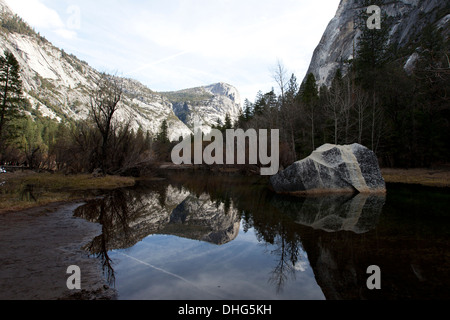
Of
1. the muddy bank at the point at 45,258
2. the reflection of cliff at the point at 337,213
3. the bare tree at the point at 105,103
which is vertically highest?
the bare tree at the point at 105,103

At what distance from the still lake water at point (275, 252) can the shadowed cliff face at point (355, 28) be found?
53065 mm

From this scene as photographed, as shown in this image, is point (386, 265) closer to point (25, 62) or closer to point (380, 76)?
point (380, 76)

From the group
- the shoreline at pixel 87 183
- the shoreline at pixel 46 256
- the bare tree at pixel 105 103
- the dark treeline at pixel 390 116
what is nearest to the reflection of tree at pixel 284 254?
the shoreline at pixel 46 256

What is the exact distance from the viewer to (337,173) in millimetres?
15695

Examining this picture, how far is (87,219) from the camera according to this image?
879 cm

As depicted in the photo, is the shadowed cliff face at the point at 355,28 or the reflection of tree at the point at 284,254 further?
the shadowed cliff face at the point at 355,28

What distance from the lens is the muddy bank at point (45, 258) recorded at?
147 inches

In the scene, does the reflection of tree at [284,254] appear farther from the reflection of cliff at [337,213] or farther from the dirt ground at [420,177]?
the dirt ground at [420,177]

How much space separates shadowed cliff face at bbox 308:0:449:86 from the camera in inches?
2260

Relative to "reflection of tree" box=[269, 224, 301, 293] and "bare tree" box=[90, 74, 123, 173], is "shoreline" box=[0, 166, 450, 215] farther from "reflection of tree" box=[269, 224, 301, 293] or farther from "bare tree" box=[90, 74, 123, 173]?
"reflection of tree" box=[269, 224, 301, 293]

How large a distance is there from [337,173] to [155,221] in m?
12.0

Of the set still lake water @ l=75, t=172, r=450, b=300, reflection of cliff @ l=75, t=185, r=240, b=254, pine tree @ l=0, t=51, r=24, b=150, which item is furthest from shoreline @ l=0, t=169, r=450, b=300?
pine tree @ l=0, t=51, r=24, b=150

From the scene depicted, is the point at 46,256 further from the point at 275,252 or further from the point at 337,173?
the point at 337,173

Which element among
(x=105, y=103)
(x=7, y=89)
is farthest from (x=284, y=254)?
(x=7, y=89)
